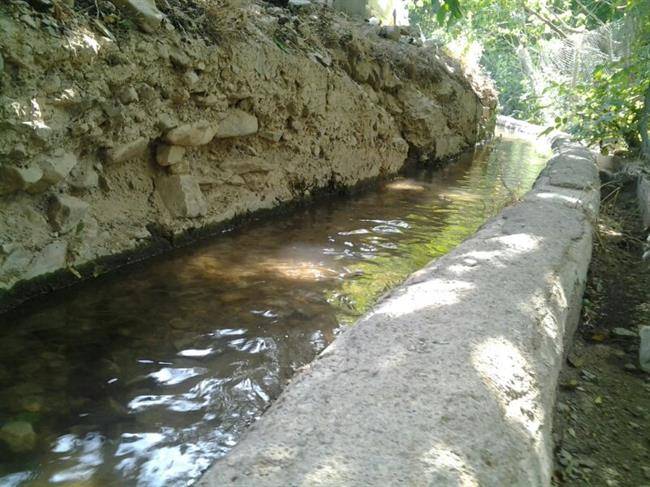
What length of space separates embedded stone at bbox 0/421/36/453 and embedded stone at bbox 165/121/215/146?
7.71ft

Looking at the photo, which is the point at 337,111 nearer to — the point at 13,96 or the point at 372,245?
the point at 372,245

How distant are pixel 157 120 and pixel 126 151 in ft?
1.13

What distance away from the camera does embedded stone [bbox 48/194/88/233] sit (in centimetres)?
297

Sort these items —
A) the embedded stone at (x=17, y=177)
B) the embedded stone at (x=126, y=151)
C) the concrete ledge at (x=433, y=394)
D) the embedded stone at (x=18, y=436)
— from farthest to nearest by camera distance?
1. the embedded stone at (x=126, y=151)
2. the embedded stone at (x=17, y=177)
3. the embedded stone at (x=18, y=436)
4. the concrete ledge at (x=433, y=394)

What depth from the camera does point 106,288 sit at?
3086 mm

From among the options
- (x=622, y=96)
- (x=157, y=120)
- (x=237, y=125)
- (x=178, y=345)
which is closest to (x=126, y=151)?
(x=157, y=120)

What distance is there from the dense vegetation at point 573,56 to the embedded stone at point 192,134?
1.93 metres

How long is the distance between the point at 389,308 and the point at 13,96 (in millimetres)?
2255

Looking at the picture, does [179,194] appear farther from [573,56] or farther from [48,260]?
[573,56]

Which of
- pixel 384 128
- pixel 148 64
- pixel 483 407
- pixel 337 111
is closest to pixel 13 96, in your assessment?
pixel 148 64

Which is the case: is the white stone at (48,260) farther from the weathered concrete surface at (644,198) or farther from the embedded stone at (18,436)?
the weathered concrete surface at (644,198)

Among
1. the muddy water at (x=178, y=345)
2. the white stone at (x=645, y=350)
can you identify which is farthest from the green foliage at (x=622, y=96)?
the white stone at (x=645, y=350)

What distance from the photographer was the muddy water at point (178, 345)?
184 centimetres

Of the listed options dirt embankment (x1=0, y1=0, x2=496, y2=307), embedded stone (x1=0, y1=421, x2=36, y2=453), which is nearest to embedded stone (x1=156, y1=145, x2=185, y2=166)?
dirt embankment (x1=0, y1=0, x2=496, y2=307)
